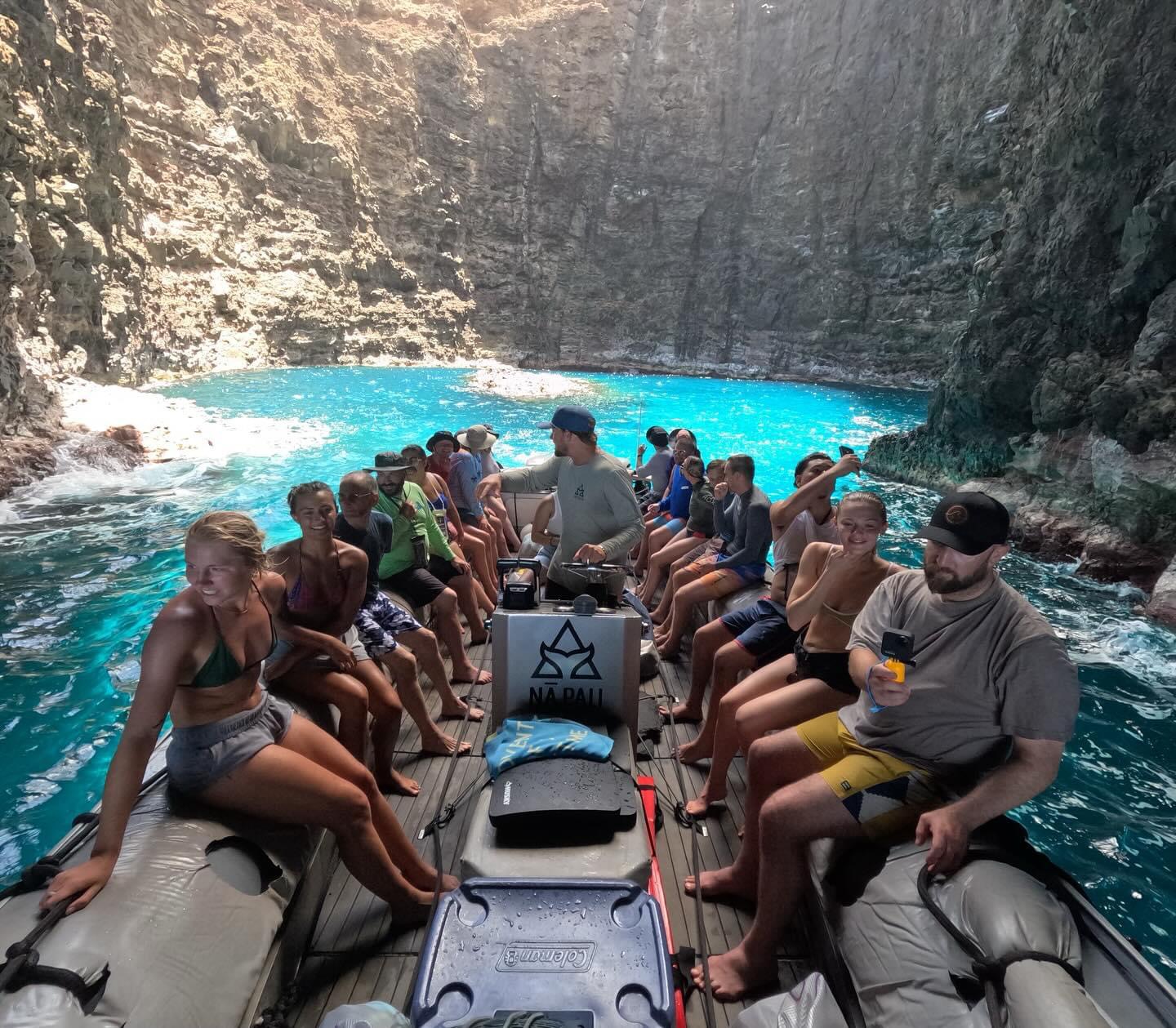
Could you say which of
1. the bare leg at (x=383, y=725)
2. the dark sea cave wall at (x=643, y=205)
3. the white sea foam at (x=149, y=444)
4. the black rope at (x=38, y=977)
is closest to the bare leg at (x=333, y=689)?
the bare leg at (x=383, y=725)

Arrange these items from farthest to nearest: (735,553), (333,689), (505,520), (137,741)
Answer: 1. (505,520)
2. (735,553)
3. (333,689)
4. (137,741)

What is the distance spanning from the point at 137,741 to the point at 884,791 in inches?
96.3

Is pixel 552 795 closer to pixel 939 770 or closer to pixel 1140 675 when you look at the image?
pixel 939 770

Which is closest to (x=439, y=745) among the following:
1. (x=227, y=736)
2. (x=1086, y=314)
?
(x=227, y=736)

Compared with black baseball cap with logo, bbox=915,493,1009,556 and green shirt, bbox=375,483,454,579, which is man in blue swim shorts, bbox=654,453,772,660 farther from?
black baseball cap with logo, bbox=915,493,1009,556

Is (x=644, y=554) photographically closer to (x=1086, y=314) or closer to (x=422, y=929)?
(x=422, y=929)

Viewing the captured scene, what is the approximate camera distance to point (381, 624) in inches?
159

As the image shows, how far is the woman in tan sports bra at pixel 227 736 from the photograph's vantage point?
1999 mm

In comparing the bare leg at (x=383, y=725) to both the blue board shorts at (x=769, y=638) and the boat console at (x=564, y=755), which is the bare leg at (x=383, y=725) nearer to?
the boat console at (x=564, y=755)

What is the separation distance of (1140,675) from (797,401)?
30.7m

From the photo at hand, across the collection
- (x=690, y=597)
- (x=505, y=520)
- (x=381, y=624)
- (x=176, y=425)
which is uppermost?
(x=381, y=624)

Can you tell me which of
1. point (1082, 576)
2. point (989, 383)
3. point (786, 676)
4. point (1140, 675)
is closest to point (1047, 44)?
point (989, 383)

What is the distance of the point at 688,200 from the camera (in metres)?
51.9

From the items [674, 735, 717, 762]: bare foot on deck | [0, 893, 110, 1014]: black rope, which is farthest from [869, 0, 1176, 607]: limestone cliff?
[0, 893, 110, 1014]: black rope
